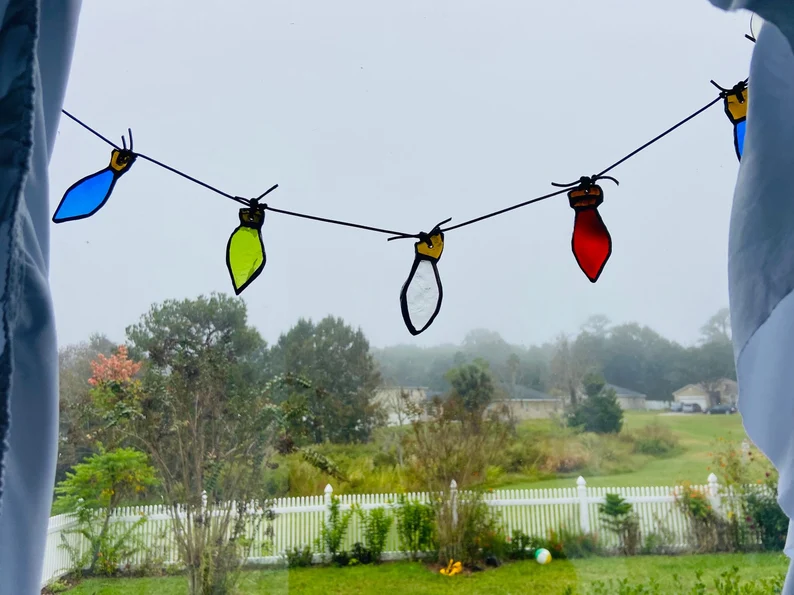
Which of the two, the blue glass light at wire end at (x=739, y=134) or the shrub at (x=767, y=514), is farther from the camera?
the shrub at (x=767, y=514)

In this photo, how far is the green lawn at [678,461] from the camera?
3.59 feet

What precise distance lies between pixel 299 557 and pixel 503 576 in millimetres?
397

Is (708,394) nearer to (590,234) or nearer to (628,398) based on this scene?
(628,398)

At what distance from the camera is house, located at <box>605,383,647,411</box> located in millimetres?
1112

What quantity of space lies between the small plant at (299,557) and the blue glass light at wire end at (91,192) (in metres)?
0.72

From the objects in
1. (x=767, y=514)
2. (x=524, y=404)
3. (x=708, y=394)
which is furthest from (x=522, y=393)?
(x=767, y=514)

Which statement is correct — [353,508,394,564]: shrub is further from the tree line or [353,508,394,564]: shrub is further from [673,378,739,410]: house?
[673,378,739,410]: house

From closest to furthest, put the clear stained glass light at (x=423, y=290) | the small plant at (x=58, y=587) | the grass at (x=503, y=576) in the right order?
1. the clear stained glass light at (x=423, y=290)
2. the small plant at (x=58, y=587)
3. the grass at (x=503, y=576)

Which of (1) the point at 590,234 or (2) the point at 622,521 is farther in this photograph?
(2) the point at 622,521

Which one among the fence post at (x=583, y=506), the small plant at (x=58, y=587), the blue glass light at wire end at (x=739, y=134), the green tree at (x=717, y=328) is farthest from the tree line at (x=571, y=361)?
the small plant at (x=58, y=587)

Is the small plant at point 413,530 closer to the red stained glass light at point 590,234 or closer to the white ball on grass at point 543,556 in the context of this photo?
the white ball on grass at point 543,556

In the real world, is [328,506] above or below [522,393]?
below

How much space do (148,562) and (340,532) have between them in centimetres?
36

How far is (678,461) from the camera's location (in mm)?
1106
